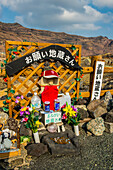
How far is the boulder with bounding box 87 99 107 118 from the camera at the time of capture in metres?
4.55

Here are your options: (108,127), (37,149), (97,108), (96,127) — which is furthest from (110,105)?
(37,149)

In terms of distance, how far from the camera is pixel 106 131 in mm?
4051

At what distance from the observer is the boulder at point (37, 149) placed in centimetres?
293

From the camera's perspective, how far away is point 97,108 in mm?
4715

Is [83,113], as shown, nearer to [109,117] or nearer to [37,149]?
[109,117]

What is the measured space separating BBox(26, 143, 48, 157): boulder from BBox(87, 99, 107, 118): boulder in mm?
2198

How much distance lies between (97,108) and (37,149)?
270 cm

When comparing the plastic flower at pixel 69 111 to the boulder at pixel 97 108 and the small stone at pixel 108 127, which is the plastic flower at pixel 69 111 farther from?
the small stone at pixel 108 127

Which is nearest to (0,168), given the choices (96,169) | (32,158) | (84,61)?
(32,158)

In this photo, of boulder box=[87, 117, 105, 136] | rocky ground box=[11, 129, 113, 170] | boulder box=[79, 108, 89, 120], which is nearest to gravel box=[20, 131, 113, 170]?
rocky ground box=[11, 129, 113, 170]

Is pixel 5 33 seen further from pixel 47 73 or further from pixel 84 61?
pixel 47 73

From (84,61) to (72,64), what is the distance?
34.9 feet

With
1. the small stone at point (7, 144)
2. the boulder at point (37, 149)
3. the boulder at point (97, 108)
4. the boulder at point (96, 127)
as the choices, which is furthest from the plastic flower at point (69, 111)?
the small stone at point (7, 144)

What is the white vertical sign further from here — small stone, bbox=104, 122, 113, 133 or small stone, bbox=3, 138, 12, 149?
small stone, bbox=3, 138, 12, 149
